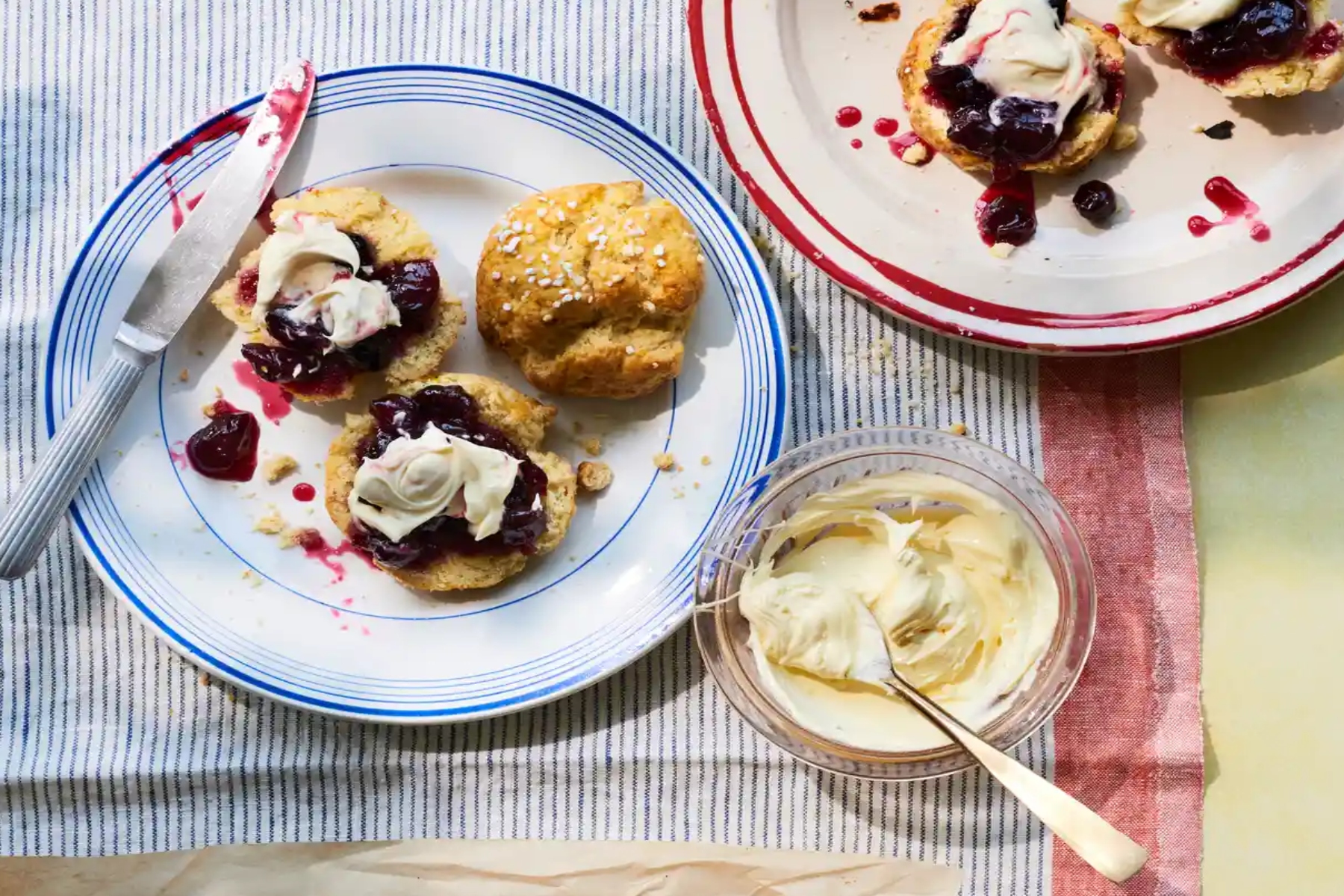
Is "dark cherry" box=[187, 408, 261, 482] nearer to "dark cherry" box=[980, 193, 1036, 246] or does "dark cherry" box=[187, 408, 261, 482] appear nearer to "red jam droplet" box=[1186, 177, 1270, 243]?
"dark cherry" box=[980, 193, 1036, 246]

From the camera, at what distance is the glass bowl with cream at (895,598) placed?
2.22m

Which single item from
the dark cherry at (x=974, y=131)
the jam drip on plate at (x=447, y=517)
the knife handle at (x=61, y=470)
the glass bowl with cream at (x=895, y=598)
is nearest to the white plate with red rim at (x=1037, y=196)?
the dark cherry at (x=974, y=131)

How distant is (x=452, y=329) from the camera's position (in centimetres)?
237

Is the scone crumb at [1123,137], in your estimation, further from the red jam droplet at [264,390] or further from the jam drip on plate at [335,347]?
the red jam droplet at [264,390]

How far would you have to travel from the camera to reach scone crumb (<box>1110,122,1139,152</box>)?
2416mm

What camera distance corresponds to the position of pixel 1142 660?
2.49 meters

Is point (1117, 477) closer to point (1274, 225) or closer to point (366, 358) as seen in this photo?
point (1274, 225)

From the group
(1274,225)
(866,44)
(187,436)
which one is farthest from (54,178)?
(1274,225)

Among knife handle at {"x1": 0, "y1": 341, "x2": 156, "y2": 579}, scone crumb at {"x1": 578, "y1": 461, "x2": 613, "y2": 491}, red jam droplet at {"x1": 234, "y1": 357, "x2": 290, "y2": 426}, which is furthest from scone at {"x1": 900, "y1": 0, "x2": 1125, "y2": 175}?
knife handle at {"x1": 0, "y1": 341, "x2": 156, "y2": 579}

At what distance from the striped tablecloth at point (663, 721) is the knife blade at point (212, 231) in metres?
0.23

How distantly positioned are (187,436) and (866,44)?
159cm

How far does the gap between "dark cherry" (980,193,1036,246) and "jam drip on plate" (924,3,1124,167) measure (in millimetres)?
96

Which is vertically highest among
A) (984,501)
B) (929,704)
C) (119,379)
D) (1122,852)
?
(119,379)

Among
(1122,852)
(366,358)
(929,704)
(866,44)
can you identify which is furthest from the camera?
(866,44)
